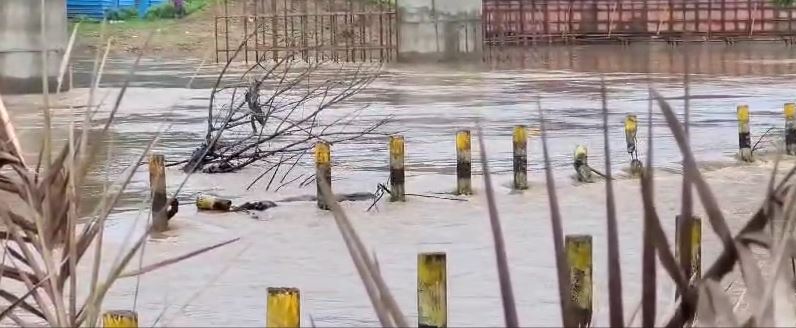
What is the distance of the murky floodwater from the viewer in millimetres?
7207

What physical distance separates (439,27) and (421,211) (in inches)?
884

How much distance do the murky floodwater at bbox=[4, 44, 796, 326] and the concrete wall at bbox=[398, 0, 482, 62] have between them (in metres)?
9.45

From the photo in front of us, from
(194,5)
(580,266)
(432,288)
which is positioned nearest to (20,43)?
(580,266)

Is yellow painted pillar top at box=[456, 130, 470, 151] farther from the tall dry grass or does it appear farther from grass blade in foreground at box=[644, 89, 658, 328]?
grass blade in foreground at box=[644, 89, 658, 328]

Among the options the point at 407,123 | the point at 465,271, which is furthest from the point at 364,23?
A: the point at 465,271

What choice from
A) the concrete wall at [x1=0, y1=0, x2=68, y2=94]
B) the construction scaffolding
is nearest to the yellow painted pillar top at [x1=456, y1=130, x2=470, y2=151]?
the concrete wall at [x1=0, y1=0, x2=68, y2=94]

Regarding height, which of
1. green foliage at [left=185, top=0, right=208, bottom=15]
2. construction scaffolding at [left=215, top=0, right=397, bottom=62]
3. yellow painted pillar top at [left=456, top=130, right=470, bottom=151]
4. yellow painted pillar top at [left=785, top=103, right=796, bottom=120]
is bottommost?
yellow painted pillar top at [left=456, top=130, right=470, bottom=151]

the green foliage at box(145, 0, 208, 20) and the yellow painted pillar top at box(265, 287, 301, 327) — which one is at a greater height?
the green foliage at box(145, 0, 208, 20)

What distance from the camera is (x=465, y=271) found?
26.6 ft

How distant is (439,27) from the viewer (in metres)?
32.6

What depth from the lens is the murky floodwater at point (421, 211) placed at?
7.21 meters

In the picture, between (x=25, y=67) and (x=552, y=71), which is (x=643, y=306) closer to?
(x=25, y=67)

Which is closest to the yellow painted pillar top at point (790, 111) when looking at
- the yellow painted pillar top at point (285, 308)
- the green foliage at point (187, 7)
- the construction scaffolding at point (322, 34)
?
the yellow painted pillar top at point (285, 308)

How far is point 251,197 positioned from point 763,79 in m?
16.0
